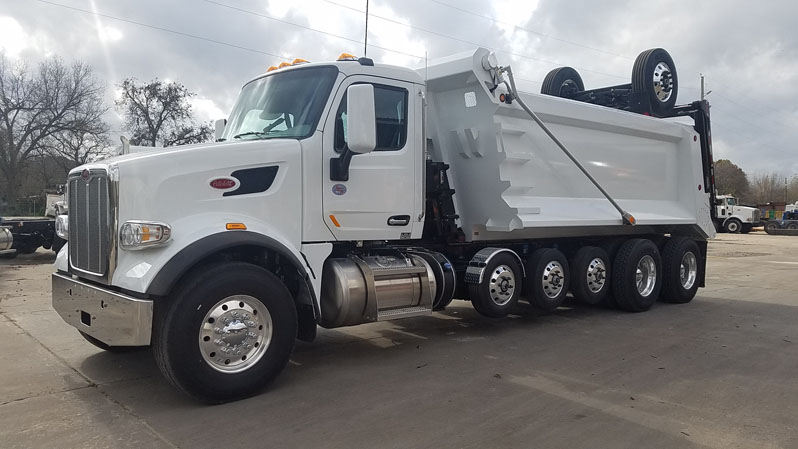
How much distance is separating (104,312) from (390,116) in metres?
3.19

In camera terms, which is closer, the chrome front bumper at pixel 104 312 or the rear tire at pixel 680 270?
the chrome front bumper at pixel 104 312

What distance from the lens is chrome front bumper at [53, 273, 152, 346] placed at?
425cm

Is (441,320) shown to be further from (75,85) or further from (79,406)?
(75,85)

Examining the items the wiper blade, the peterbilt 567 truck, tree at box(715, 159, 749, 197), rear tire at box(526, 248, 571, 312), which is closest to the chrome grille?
the peterbilt 567 truck

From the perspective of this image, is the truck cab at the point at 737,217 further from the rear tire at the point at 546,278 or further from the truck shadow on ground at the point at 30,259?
the truck shadow on ground at the point at 30,259

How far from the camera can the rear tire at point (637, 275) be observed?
8727 mm

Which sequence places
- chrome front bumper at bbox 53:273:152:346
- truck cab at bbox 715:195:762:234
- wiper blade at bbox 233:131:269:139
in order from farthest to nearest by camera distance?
truck cab at bbox 715:195:762:234 → wiper blade at bbox 233:131:269:139 → chrome front bumper at bbox 53:273:152:346

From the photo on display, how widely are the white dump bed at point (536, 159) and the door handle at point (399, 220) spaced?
1280mm

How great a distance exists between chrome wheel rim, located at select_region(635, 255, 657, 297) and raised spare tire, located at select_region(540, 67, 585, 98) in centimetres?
301

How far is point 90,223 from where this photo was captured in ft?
16.0

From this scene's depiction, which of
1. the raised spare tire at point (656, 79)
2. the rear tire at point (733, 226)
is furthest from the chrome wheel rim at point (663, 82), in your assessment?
the rear tire at point (733, 226)

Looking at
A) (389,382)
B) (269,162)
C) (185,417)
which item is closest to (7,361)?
(185,417)

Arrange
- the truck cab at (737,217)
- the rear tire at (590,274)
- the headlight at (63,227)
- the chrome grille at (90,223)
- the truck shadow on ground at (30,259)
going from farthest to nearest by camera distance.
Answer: the truck cab at (737,217) → the truck shadow on ground at (30,259) → the rear tire at (590,274) → the headlight at (63,227) → the chrome grille at (90,223)

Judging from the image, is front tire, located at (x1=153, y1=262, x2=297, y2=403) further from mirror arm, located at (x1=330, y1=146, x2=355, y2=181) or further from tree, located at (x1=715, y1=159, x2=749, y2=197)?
tree, located at (x1=715, y1=159, x2=749, y2=197)
